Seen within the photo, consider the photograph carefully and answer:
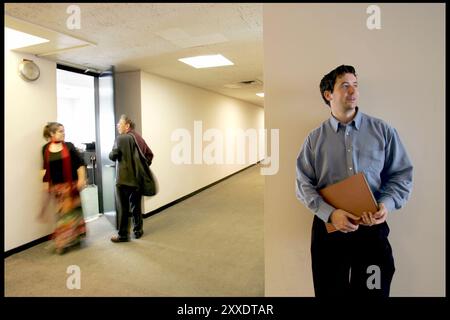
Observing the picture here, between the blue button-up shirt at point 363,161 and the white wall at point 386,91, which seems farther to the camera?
the white wall at point 386,91

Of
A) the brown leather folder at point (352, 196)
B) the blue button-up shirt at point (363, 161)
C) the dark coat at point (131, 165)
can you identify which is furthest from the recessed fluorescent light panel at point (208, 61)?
the brown leather folder at point (352, 196)

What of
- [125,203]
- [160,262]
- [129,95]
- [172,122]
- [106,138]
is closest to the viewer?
[160,262]

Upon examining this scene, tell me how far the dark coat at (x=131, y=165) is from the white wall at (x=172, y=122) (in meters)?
1.00

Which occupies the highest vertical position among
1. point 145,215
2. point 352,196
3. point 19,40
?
point 19,40

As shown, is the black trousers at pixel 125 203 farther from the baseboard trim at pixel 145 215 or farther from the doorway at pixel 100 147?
the baseboard trim at pixel 145 215

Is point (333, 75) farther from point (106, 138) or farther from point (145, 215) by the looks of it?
point (145, 215)

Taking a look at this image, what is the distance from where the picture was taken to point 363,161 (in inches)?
52.1

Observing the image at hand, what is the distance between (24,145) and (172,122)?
95.0 inches

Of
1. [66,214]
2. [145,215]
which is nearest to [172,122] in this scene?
[145,215]

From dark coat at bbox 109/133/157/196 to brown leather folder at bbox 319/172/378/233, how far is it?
8.19 feet

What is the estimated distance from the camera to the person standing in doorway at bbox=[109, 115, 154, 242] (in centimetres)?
334

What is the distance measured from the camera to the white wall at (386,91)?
5.00ft
